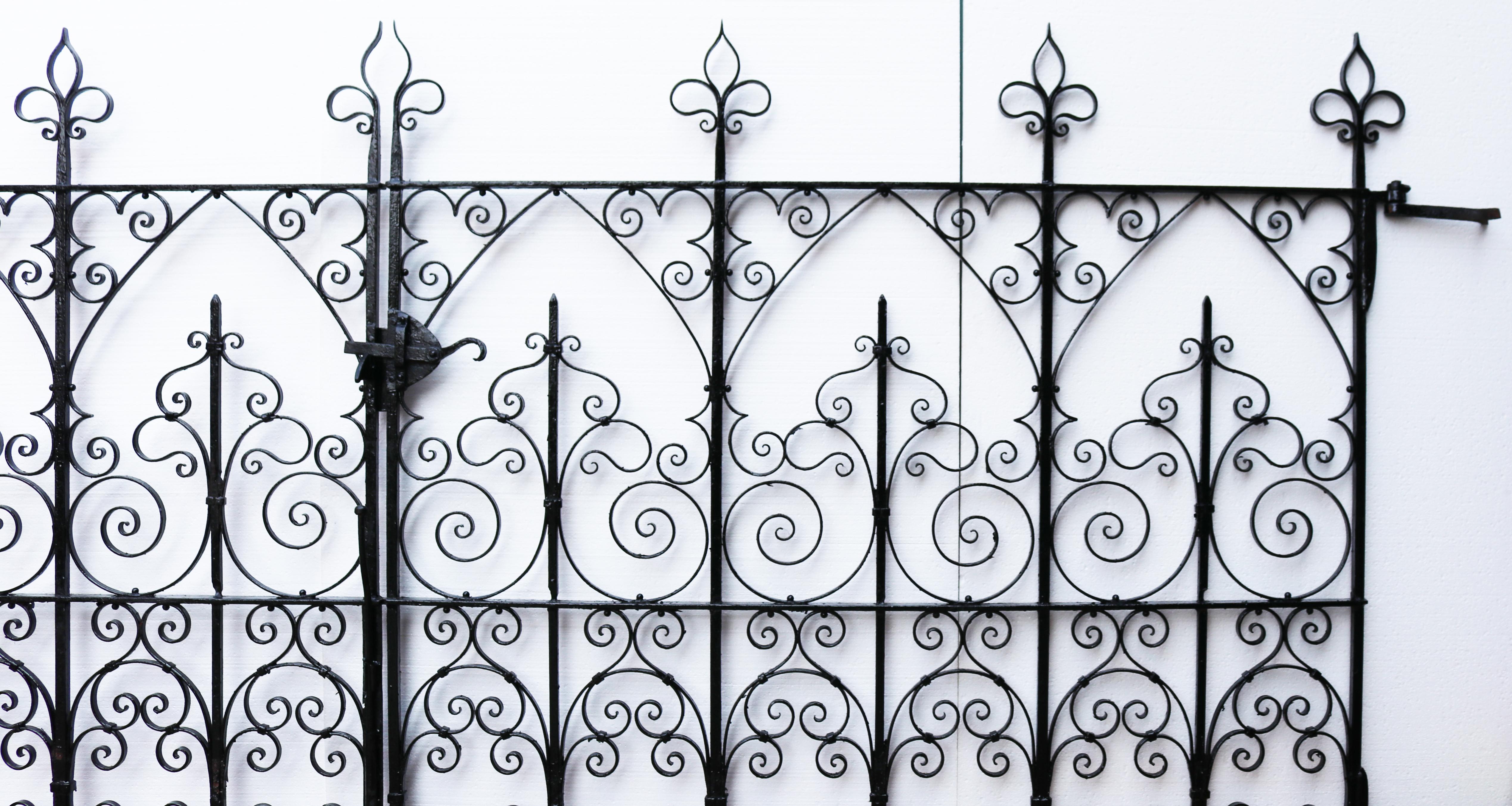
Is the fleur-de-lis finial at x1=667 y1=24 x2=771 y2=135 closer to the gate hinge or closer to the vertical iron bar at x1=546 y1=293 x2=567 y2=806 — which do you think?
the vertical iron bar at x1=546 y1=293 x2=567 y2=806

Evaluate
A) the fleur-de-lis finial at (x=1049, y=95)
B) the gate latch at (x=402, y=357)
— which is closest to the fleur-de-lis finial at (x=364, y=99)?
the gate latch at (x=402, y=357)

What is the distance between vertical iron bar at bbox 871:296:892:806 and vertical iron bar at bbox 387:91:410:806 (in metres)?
0.74

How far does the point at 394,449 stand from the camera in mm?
1441

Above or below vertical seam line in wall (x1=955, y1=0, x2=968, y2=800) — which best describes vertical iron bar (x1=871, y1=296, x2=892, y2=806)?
below

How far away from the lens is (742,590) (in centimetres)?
147

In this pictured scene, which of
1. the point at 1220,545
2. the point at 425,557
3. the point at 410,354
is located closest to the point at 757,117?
the point at 410,354

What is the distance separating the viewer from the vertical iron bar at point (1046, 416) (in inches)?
56.7

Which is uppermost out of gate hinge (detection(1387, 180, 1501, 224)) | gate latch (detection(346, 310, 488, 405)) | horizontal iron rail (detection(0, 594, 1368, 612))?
gate hinge (detection(1387, 180, 1501, 224))

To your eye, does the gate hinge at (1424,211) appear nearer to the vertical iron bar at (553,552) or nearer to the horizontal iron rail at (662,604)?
the horizontal iron rail at (662,604)

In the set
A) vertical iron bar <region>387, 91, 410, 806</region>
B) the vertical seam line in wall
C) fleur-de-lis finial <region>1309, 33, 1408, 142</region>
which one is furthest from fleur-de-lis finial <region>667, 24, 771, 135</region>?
fleur-de-lis finial <region>1309, 33, 1408, 142</region>

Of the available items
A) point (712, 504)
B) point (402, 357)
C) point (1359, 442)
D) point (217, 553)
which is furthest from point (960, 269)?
point (217, 553)

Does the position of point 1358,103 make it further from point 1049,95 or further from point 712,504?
point 712,504

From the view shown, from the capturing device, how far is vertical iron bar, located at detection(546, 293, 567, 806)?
1.42m

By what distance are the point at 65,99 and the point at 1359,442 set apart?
83.3 inches
